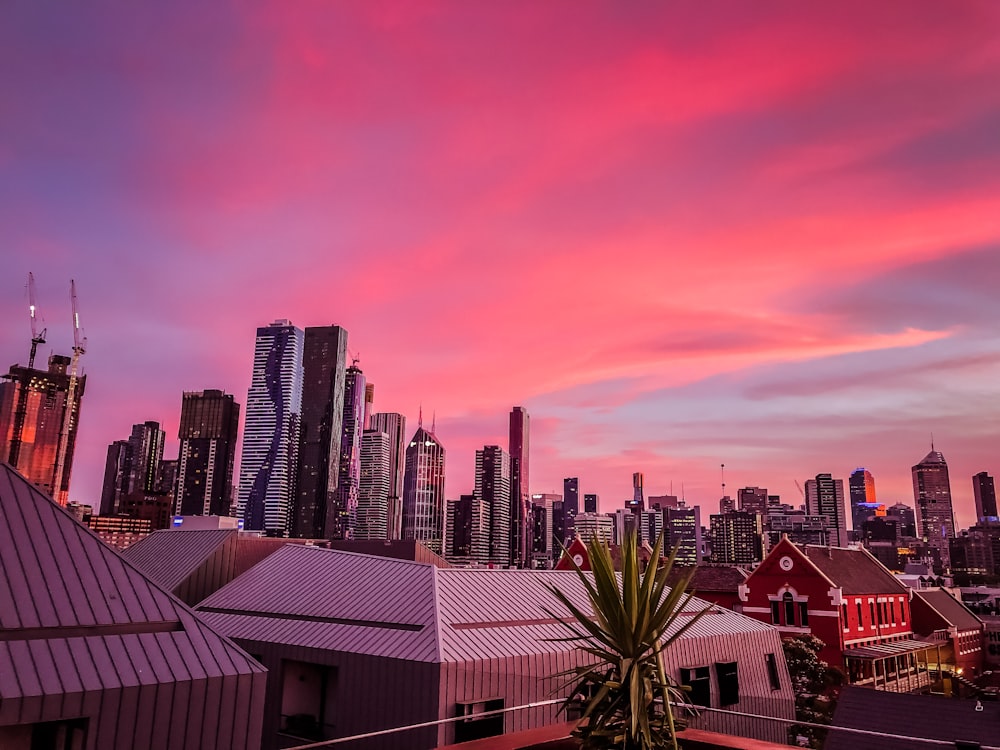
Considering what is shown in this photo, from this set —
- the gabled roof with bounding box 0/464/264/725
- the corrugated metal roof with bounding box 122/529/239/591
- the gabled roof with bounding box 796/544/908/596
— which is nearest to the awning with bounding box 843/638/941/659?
the gabled roof with bounding box 796/544/908/596

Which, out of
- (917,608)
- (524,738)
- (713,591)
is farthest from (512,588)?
(917,608)

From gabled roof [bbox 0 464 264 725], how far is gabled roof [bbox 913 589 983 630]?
65971mm

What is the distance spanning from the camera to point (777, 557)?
2077 inches

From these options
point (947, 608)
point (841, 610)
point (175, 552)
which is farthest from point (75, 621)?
point (947, 608)

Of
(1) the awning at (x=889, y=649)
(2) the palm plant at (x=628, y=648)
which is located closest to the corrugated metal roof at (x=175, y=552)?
(2) the palm plant at (x=628, y=648)

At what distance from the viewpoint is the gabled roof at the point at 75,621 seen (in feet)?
34.7

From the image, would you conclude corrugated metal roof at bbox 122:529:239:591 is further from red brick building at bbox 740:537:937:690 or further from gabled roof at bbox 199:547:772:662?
red brick building at bbox 740:537:937:690

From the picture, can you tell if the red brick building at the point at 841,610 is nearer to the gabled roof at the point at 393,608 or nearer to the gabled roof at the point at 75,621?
the gabled roof at the point at 393,608

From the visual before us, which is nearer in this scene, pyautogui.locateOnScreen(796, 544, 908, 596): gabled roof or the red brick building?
the red brick building

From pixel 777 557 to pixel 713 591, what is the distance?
7.98 m

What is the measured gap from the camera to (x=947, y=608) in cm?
6612

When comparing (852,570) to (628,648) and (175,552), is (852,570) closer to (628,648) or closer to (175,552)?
(175,552)

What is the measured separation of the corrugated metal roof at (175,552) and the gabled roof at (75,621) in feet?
48.2

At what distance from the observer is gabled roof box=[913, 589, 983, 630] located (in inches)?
2439
